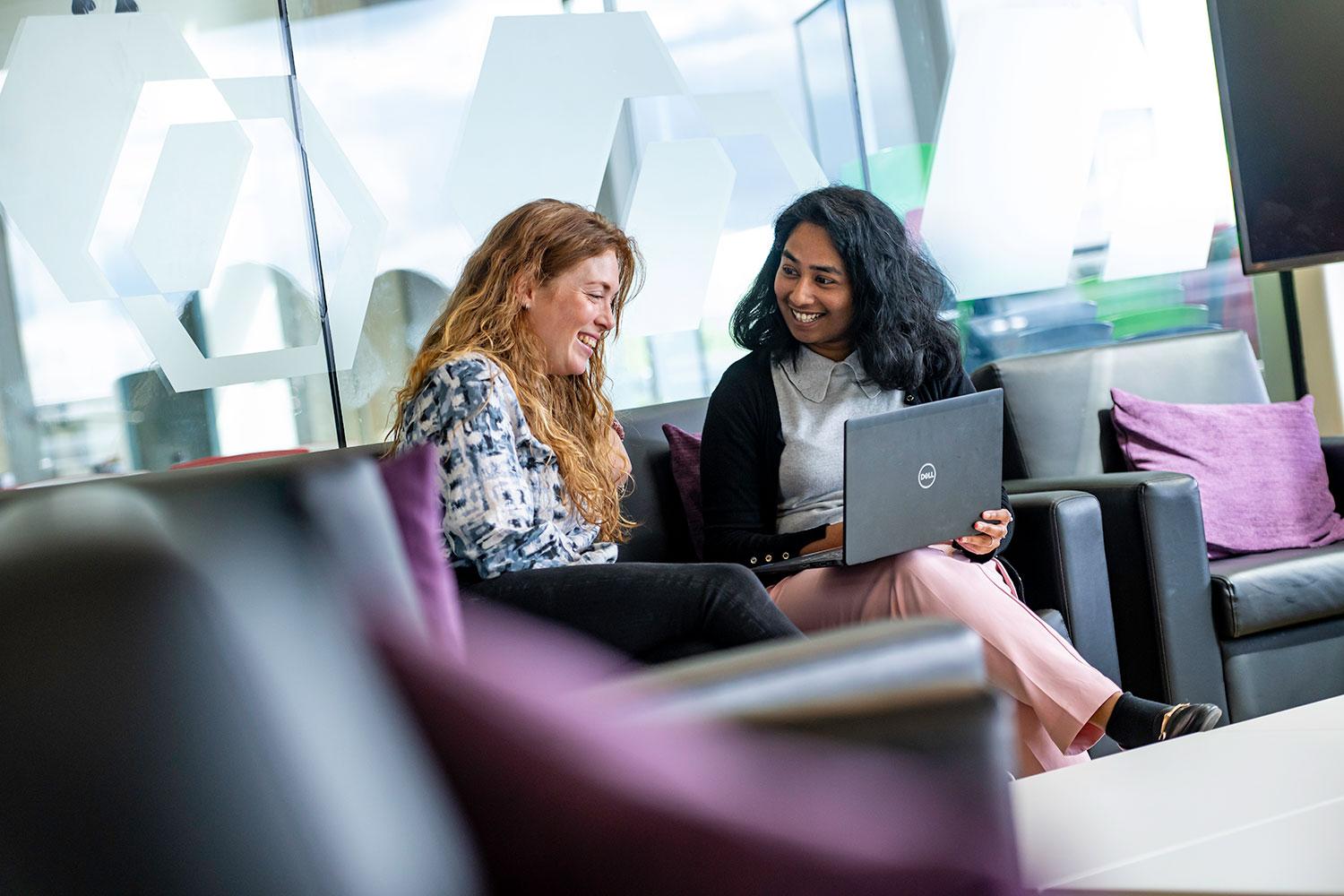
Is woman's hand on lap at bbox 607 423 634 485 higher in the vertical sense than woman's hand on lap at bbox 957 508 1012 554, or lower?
higher

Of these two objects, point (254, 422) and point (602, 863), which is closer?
point (602, 863)

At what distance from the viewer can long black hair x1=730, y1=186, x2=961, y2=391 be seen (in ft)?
8.49

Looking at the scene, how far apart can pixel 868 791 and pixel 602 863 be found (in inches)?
6.4

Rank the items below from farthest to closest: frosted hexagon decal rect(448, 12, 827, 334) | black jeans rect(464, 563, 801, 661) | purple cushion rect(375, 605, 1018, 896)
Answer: frosted hexagon decal rect(448, 12, 827, 334), black jeans rect(464, 563, 801, 661), purple cushion rect(375, 605, 1018, 896)

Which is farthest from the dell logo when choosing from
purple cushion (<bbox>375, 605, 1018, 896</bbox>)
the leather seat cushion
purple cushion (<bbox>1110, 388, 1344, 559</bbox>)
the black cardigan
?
purple cushion (<bbox>375, 605, 1018, 896</bbox>)

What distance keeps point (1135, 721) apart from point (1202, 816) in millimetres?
888

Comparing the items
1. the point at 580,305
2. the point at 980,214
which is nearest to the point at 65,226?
the point at 580,305

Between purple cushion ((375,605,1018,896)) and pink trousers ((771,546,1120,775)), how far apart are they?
4.38ft

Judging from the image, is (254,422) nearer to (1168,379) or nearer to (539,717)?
(1168,379)

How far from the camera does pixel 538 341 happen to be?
2.30 meters

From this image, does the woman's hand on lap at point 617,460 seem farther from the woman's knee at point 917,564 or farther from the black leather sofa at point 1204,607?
the black leather sofa at point 1204,607

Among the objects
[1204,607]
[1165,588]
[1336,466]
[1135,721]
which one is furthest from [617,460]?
[1336,466]

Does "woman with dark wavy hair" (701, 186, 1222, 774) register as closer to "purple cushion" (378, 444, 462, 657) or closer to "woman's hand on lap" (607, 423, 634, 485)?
"woman's hand on lap" (607, 423, 634, 485)

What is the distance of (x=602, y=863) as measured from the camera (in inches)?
29.1
